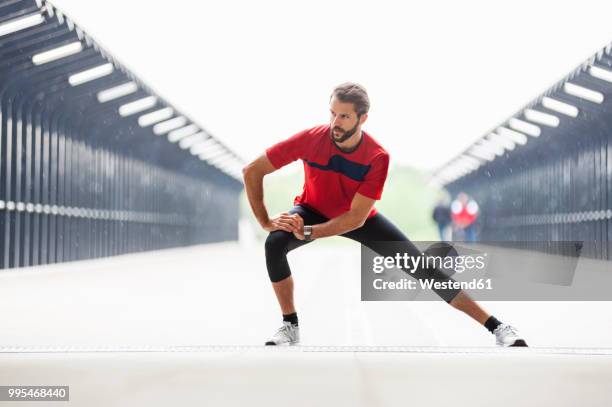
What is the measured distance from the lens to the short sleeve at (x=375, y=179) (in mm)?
5703

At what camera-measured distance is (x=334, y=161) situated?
18.9ft

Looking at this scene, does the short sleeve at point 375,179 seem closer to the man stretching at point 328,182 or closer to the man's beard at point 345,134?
the man stretching at point 328,182

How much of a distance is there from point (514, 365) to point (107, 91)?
40.6 ft

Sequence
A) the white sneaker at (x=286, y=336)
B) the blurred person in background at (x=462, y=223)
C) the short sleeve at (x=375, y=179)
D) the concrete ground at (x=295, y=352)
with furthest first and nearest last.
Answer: the blurred person in background at (x=462, y=223) → the white sneaker at (x=286, y=336) → the short sleeve at (x=375, y=179) → the concrete ground at (x=295, y=352)

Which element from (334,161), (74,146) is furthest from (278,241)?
(74,146)

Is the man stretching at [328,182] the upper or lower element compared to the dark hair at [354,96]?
lower

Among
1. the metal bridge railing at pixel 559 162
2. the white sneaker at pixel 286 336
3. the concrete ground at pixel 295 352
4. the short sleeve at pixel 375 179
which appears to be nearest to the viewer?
the concrete ground at pixel 295 352

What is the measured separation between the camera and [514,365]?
5039 millimetres

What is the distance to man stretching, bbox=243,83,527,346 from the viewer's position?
5.66 meters

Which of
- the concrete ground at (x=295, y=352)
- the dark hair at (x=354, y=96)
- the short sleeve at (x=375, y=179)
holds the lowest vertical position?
the concrete ground at (x=295, y=352)

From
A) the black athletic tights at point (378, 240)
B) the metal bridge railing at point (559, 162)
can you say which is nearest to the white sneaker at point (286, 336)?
the black athletic tights at point (378, 240)

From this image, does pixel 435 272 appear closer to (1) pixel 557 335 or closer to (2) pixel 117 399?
(1) pixel 557 335

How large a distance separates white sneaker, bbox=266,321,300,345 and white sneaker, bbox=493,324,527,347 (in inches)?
49.1

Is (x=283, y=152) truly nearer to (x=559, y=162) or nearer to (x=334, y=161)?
(x=334, y=161)
